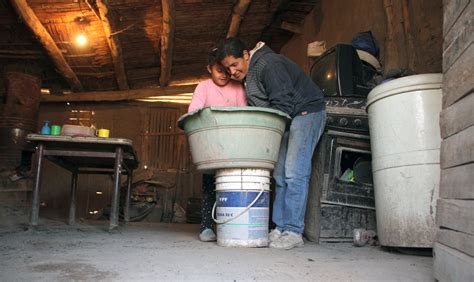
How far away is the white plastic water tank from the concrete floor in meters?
0.17

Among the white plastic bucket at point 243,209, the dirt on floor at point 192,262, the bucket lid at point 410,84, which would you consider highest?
the bucket lid at point 410,84

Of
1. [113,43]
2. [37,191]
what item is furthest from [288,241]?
[113,43]

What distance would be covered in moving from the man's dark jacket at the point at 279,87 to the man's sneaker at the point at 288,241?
30.7 inches

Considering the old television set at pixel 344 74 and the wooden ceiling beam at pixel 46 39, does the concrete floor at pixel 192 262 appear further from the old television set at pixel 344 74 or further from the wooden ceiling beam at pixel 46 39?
the wooden ceiling beam at pixel 46 39

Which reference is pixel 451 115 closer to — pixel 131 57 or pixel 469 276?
pixel 469 276

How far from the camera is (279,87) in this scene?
8.90 ft

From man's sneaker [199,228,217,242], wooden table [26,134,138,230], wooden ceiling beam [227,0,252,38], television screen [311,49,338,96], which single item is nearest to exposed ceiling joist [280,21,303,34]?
wooden ceiling beam [227,0,252,38]

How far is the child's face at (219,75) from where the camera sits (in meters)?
3.00

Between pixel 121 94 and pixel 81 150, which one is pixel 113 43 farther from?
pixel 81 150

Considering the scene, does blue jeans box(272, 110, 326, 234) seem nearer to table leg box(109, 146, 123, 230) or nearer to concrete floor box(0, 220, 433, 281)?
concrete floor box(0, 220, 433, 281)

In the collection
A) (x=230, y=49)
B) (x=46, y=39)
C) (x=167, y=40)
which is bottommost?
(x=230, y=49)

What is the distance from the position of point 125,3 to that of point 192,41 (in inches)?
58.3

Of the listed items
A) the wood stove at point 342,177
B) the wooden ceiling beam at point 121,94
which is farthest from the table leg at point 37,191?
the wooden ceiling beam at point 121,94

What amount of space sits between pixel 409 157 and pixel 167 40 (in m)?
4.19
